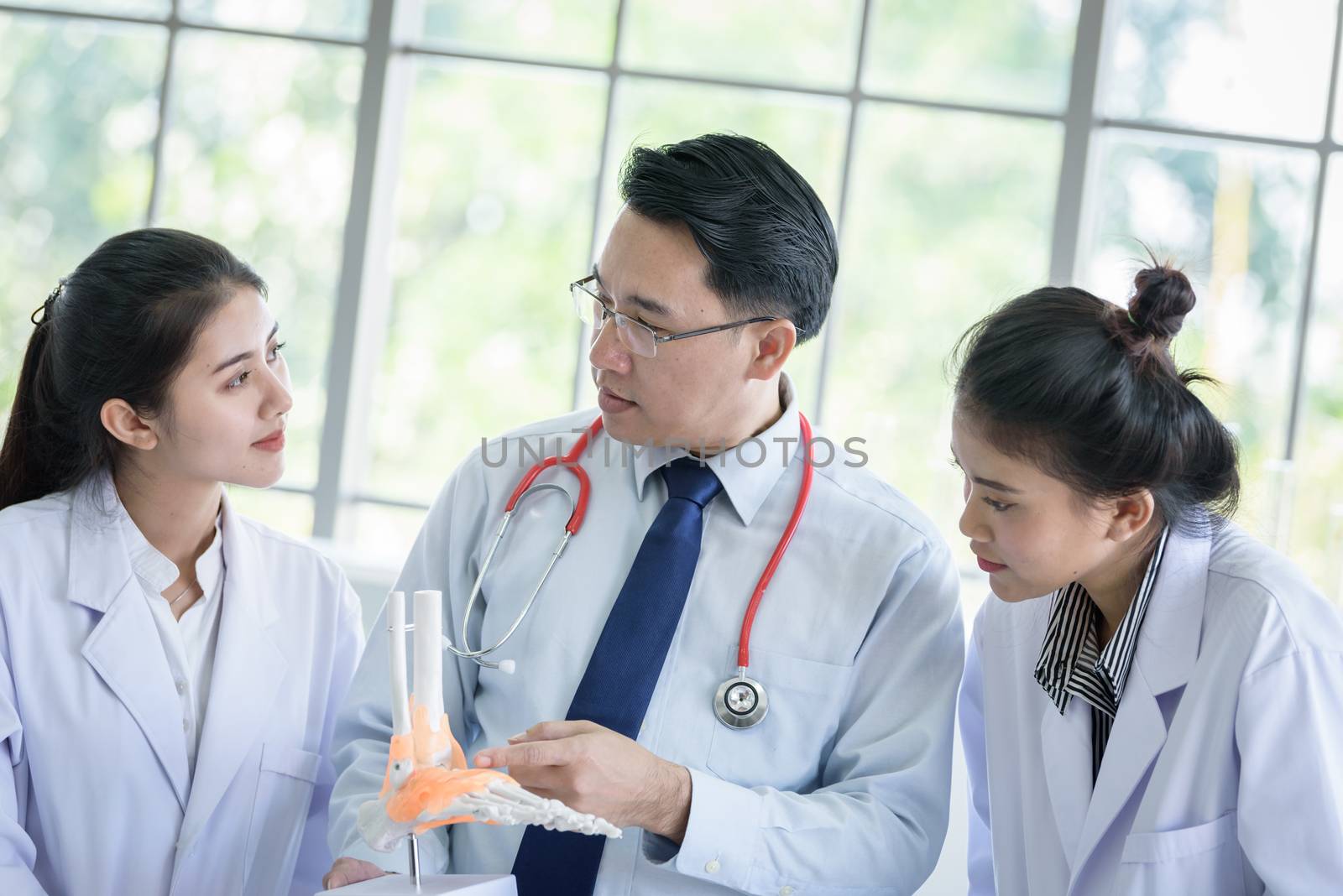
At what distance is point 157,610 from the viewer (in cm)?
178

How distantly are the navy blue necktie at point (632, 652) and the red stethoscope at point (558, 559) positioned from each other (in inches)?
4.0

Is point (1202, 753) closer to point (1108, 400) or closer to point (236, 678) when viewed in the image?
point (1108, 400)

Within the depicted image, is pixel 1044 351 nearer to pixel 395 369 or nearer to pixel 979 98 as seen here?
pixel 979 98

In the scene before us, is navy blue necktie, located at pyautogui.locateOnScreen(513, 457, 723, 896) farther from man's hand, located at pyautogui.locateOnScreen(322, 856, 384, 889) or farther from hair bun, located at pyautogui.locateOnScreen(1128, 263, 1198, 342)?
hair bun, located at pyautogui.locateOnScreen(1128, 263, 1198, 342)

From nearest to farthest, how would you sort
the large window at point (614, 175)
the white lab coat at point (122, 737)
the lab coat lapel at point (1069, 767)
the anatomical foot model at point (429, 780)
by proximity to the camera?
the anatomical foot model at point (429, 780), the lab coat lapel at point (1069, 767), the white lab coat at point (122, 737), the large window at point (614, 175)

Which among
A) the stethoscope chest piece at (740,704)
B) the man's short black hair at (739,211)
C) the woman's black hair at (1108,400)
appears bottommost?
the stethoscope chest piece at (740,704)

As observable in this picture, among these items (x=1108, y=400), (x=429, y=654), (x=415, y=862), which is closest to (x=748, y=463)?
(x=1108, y=400)

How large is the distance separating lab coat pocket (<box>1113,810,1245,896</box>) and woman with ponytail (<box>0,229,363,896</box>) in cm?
123

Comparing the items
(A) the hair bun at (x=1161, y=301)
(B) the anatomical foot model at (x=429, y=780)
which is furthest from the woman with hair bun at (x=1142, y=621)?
(B) the anatomical foot model at (x=429, y=780)

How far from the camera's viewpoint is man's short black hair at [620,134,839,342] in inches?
A: 66.0

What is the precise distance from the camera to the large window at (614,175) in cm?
298

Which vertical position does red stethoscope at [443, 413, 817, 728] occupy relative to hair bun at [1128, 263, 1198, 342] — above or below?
below

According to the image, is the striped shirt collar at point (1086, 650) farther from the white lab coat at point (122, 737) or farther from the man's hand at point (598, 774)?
the white lab coat at point (122, 737)

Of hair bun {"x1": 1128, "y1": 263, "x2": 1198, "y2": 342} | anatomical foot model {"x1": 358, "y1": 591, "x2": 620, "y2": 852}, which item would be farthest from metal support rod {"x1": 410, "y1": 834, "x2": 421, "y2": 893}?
hair bun {"x1": 1128, "y1": 263, "x2": 1198, "y2": 342}
